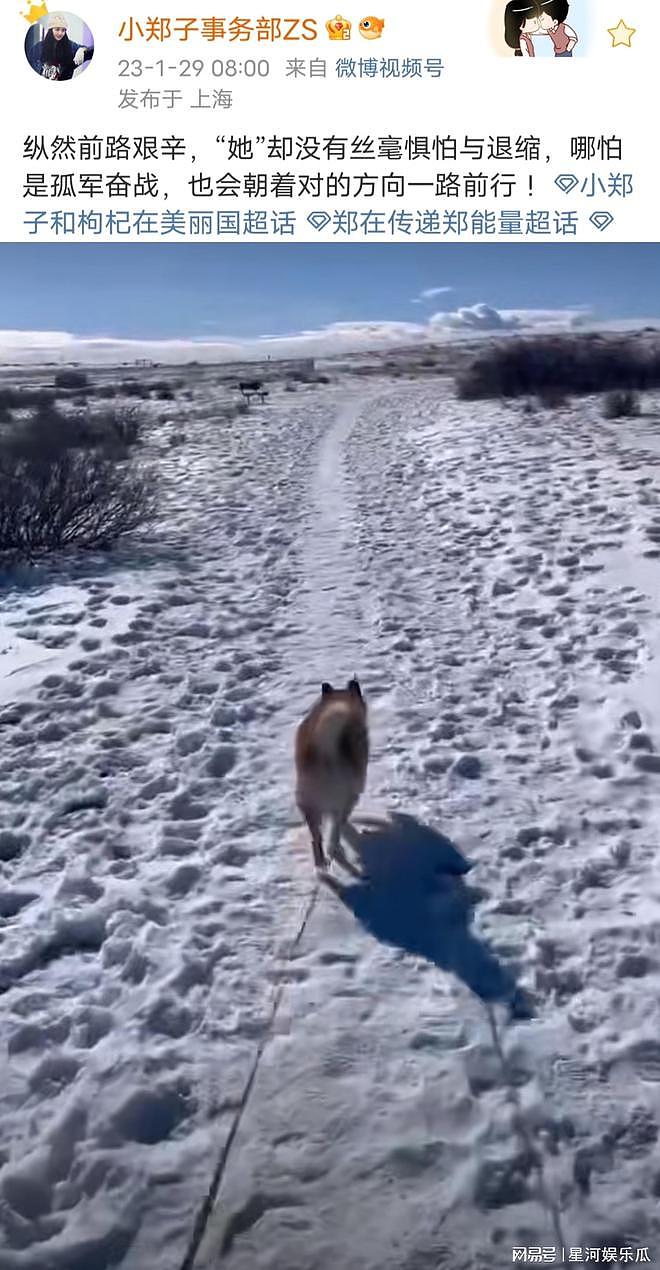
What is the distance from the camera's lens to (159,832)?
4.25 meters

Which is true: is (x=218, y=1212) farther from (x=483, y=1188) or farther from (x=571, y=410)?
(x=571, y=410)

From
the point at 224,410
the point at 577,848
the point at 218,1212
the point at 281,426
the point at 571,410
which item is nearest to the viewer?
the point at 218,1212

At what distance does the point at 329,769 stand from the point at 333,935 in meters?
0.73

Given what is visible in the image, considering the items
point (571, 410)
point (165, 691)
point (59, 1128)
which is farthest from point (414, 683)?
point (571, 410)

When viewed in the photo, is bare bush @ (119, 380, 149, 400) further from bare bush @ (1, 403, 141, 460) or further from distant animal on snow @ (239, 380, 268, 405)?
bare bush @ (1, 403, 141, 460)

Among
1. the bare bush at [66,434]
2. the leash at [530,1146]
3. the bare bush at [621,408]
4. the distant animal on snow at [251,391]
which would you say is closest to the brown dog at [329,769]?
the leash at [530,1146]

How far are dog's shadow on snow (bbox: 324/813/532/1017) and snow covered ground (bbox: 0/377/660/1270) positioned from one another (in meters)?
0.01

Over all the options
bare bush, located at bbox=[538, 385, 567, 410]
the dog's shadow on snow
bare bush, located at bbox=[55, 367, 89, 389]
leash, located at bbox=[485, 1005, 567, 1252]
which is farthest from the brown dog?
bare bush, located at bbox=[55, 367, 89, 389]

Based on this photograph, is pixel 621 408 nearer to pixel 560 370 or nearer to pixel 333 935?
pixel 560 370

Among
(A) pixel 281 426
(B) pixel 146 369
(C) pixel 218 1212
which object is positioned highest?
(B) pixel 146 369

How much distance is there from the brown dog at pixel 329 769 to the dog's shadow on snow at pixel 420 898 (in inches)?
8.1

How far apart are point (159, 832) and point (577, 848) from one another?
2162mm

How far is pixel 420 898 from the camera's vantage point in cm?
370

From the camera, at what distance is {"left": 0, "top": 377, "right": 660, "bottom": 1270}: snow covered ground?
242 cm
